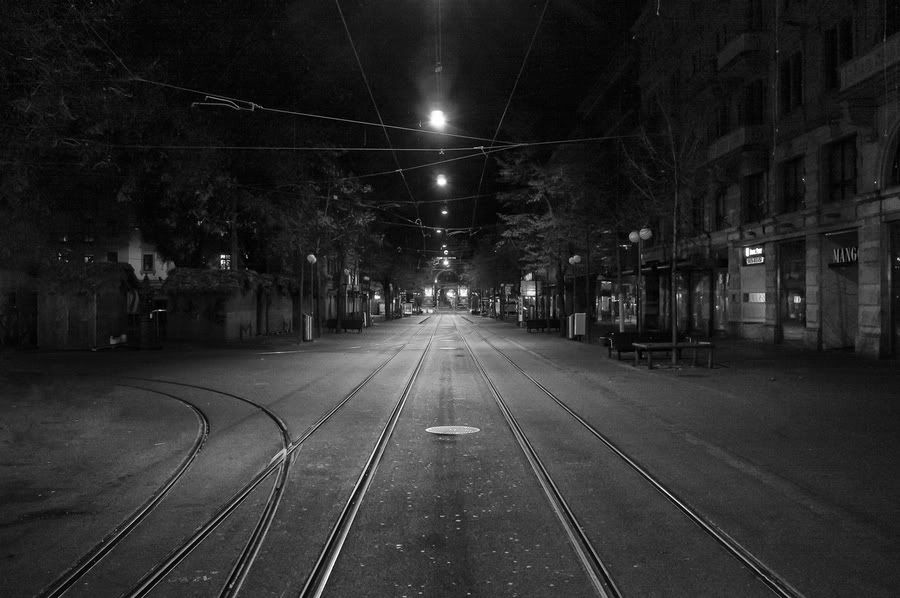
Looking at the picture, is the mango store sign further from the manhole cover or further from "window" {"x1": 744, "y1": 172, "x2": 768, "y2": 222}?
the manhole cover

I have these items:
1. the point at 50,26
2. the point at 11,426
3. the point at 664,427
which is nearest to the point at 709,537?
the point at 664,427

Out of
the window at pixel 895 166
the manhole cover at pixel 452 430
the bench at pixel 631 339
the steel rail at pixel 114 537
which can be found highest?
the window at pixel 895 166

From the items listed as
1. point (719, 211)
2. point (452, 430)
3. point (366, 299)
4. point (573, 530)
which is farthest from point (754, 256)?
point (366, 299)

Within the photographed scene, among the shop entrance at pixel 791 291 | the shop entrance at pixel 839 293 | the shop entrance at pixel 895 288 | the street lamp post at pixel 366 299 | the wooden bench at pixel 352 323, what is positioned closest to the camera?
the shop entrance at pixel 895 288

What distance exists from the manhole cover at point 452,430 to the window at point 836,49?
1867 centimetres

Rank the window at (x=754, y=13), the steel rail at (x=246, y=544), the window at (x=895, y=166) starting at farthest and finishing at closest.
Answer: the window at (x=754, y=13) → the window at (x=895, y=166) → the steel rail at (x=246, y=544)

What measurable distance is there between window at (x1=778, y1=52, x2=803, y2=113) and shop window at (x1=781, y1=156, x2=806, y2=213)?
2026 mm

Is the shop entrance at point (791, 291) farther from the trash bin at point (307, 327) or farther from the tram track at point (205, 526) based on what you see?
the tram track at point (205, 526)

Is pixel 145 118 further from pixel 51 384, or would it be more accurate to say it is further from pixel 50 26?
pixel 50 26

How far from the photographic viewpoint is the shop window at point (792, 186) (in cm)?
2567

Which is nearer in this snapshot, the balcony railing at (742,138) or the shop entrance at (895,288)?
the shop entrance at (895,288)

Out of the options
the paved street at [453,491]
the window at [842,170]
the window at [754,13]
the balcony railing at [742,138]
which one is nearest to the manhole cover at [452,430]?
the paved street at [453,491]

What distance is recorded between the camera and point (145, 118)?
2328 centimetres

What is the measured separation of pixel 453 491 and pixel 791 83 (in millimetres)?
24755
